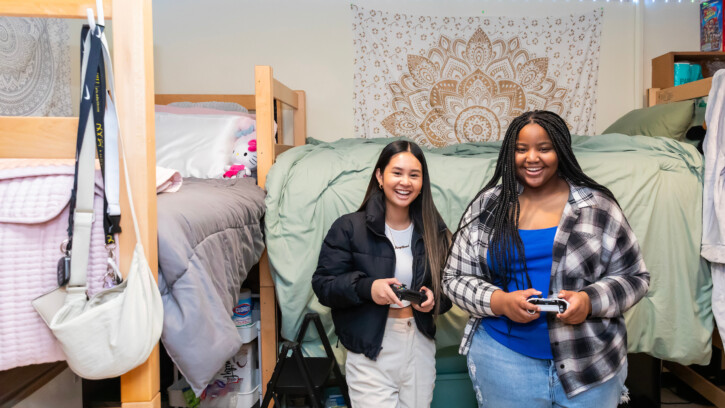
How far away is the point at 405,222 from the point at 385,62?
2030mm

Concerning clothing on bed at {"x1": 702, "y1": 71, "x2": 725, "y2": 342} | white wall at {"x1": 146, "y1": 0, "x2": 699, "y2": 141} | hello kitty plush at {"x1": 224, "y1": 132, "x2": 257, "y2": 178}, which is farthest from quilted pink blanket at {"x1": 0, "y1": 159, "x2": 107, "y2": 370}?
white wall at {"x1": 146, "y1": 0, "x2": 699, "y2": 141}

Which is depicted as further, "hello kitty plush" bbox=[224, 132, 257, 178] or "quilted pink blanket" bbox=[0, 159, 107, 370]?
"hello kitty plush" bbox=[224, 132, 257, 178]

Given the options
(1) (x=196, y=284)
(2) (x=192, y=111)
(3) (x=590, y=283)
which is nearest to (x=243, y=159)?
(2) (x=192, y=111)

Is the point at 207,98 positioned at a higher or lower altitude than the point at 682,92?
higher

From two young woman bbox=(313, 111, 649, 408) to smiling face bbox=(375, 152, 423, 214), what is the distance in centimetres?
2

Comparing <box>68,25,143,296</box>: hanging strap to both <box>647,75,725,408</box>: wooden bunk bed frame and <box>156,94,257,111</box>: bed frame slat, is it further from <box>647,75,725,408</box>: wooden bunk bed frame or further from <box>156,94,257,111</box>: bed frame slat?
<box>156,94,257,111</box>: bed frame slat

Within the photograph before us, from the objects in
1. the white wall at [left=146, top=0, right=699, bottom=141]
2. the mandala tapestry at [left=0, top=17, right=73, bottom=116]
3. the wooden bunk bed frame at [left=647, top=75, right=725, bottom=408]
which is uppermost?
the white wall at [left=146, top=0, right=699, bottom=141]

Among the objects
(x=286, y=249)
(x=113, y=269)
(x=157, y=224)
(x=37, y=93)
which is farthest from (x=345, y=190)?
(x=37, y=93)

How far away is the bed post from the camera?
830 mm

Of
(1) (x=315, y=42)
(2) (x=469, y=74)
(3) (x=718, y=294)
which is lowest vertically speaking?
(3) (x=718, y=294)

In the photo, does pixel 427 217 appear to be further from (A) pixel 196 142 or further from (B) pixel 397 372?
(A) pixel 196 142

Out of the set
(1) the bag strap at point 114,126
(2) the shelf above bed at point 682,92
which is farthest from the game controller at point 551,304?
(2) the shelf above bed at point 682,92

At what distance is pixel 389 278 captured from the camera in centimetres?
131

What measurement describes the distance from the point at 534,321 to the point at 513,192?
281 millimetres
